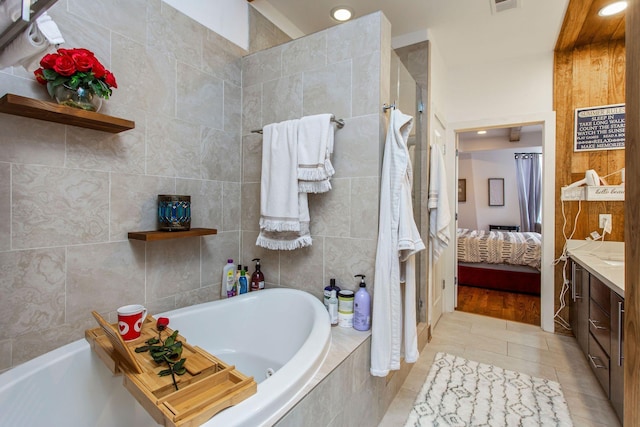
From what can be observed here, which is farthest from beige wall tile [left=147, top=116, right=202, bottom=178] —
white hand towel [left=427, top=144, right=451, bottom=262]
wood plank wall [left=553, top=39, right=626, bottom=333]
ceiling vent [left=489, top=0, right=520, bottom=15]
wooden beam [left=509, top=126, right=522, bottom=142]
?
wooden beam [left=509, top=126, right=522, bottom=142]

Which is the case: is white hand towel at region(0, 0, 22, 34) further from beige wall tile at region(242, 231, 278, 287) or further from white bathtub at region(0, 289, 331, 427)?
beige wall tile at region(242, 231, 278, 287)

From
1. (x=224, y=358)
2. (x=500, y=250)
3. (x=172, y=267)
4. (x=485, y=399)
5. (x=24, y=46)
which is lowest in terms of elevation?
(x=485, y=399)

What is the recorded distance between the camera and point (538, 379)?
2.07 metres

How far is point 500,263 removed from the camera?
13.5 feet

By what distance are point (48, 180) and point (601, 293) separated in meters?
2.92

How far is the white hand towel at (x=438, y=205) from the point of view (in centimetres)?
241

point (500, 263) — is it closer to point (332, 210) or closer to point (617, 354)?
point (617, 354)

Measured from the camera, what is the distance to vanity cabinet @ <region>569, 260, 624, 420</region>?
62.9 inches

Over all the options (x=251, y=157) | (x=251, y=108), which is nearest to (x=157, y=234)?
(x=251, y=157)

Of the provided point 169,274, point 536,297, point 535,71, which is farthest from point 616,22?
point 169,274

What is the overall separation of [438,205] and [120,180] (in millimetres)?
2113

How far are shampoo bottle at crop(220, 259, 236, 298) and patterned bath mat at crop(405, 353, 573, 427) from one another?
4.13 feet

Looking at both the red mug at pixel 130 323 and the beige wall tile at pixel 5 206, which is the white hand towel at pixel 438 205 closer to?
the red mug at pixel 130 323

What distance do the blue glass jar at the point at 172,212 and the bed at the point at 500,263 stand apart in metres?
3.87
